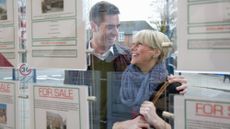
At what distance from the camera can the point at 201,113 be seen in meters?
1.14

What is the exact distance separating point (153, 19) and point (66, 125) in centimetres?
66

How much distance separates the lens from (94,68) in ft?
4.72

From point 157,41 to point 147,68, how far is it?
0.11 m

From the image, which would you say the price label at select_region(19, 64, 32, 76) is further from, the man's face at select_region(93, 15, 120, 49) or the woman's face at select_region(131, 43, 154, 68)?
the woman's face at select_region(131, 43, 154, 68)

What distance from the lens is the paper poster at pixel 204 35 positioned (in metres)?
1.08

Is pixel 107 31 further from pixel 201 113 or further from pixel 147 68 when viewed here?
pixel 201 113

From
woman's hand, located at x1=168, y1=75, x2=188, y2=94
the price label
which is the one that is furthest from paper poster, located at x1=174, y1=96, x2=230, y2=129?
the price label

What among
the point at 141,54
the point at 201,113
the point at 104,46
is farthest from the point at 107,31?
the point at 201,113

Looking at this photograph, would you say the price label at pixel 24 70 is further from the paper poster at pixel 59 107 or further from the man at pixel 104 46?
the man at pixel 104 46

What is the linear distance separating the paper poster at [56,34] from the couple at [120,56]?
5 cm

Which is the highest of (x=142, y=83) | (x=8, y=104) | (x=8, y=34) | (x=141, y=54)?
(x=8, y=34)

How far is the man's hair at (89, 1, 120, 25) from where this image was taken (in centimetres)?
136

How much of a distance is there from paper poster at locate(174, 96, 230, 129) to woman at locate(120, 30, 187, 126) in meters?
0.05

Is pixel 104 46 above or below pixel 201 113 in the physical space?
above
